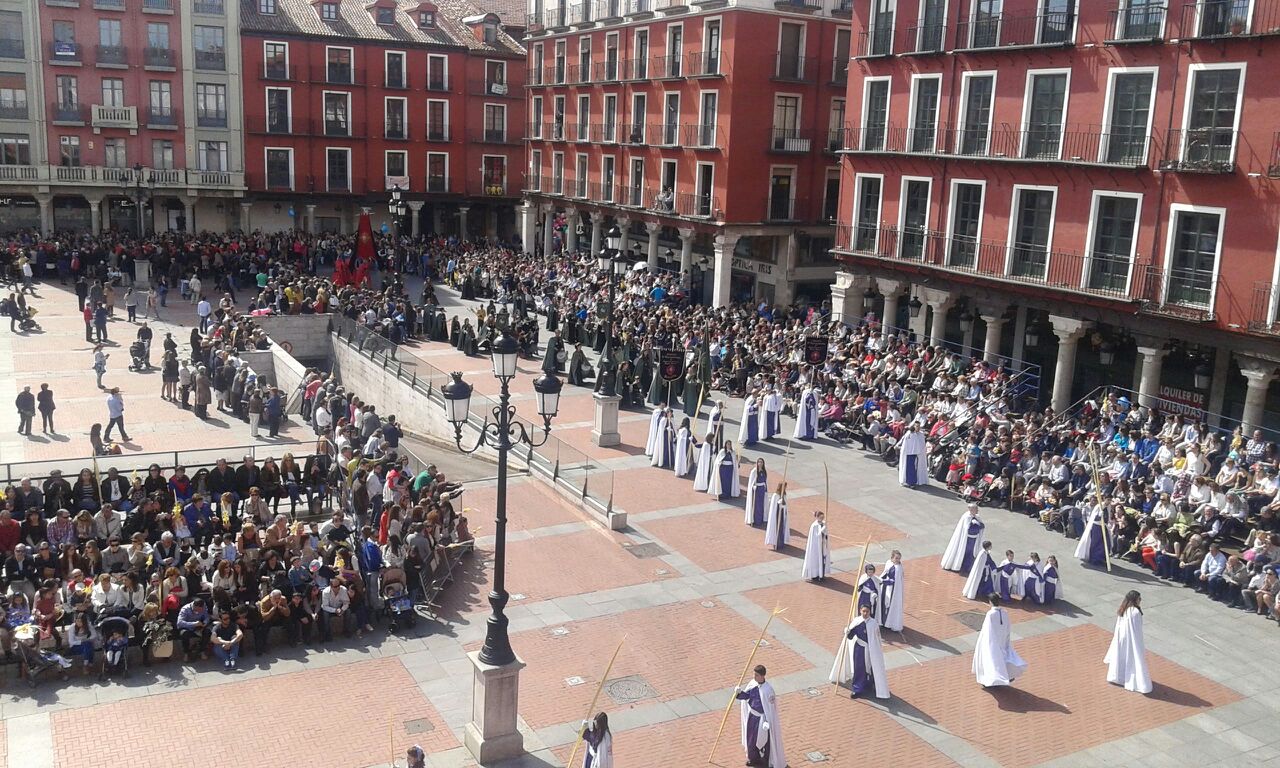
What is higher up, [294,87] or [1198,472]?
[294,87]

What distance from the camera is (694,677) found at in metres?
15.4

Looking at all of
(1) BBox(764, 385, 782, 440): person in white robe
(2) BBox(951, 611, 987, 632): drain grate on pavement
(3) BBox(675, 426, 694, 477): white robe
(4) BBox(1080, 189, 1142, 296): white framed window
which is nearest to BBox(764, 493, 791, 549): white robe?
(2) BBox(951, 611, 987, 632): drain grate on pavement

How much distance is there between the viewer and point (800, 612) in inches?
696

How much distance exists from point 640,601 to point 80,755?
27.0ft

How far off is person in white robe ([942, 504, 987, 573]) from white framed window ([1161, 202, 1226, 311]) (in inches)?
385

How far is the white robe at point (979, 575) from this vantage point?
18281mm

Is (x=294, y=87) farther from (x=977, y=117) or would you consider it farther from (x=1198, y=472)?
(x=1198, y=472)

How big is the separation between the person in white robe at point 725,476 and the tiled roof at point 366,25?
146ft

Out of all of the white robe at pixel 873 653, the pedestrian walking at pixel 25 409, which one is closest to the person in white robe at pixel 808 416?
the white robe at pixel 873 653

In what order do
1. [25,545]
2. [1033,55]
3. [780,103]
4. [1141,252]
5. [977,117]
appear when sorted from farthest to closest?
[780,103] → [977,117] → [1033,55] → [1141,252] → [25,545]

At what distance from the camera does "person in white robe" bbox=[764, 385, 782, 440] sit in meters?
27.7

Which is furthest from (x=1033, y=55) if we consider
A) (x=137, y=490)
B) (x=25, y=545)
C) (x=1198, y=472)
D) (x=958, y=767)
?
(x=25, y=545)

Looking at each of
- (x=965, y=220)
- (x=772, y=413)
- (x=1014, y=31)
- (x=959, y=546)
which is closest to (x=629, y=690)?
(x=959, y=546)

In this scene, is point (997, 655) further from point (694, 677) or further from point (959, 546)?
point (959, 546)
